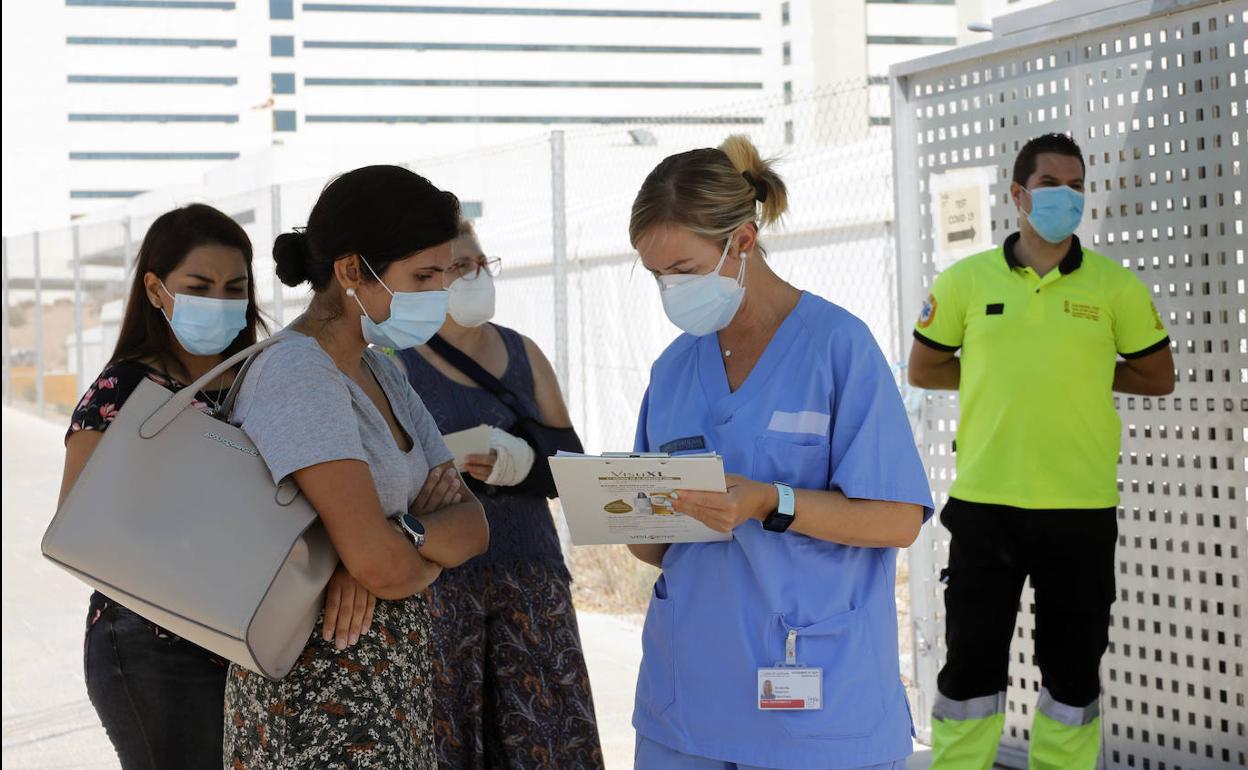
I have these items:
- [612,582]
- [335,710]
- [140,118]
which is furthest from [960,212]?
[140,118]

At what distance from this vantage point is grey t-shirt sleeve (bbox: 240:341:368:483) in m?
2.26

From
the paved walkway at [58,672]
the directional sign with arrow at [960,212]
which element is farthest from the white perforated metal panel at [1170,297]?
the paved walkway at [58,672]

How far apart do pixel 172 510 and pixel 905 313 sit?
3.81 metres

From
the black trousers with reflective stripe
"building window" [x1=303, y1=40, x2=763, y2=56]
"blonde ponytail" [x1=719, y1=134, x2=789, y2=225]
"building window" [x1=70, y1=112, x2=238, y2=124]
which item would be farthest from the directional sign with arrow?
"building window" [x1=70, y1=112, x2=238, y2=124]

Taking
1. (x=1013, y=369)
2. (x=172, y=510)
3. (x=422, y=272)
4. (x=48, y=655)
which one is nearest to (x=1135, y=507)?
(x=1013, y=369)

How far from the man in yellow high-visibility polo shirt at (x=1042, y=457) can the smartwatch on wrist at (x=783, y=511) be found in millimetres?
2117

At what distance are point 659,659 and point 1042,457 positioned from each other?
2109 mm

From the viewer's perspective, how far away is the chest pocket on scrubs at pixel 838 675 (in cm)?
242

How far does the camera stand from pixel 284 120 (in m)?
92.4

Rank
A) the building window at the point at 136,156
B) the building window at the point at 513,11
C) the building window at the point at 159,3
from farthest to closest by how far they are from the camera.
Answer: the building window at the point at 513,11 < the building window at the point at 136,156 < the building window at the point at 159,3

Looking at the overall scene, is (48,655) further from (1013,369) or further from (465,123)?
(465,123)

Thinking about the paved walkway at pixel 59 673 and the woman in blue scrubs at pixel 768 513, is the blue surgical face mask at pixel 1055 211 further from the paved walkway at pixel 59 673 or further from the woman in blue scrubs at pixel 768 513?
the paved walkway at pixel 59 673

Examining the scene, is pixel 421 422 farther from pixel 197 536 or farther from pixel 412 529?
pixel 197 536

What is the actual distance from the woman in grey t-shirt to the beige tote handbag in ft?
0.17
